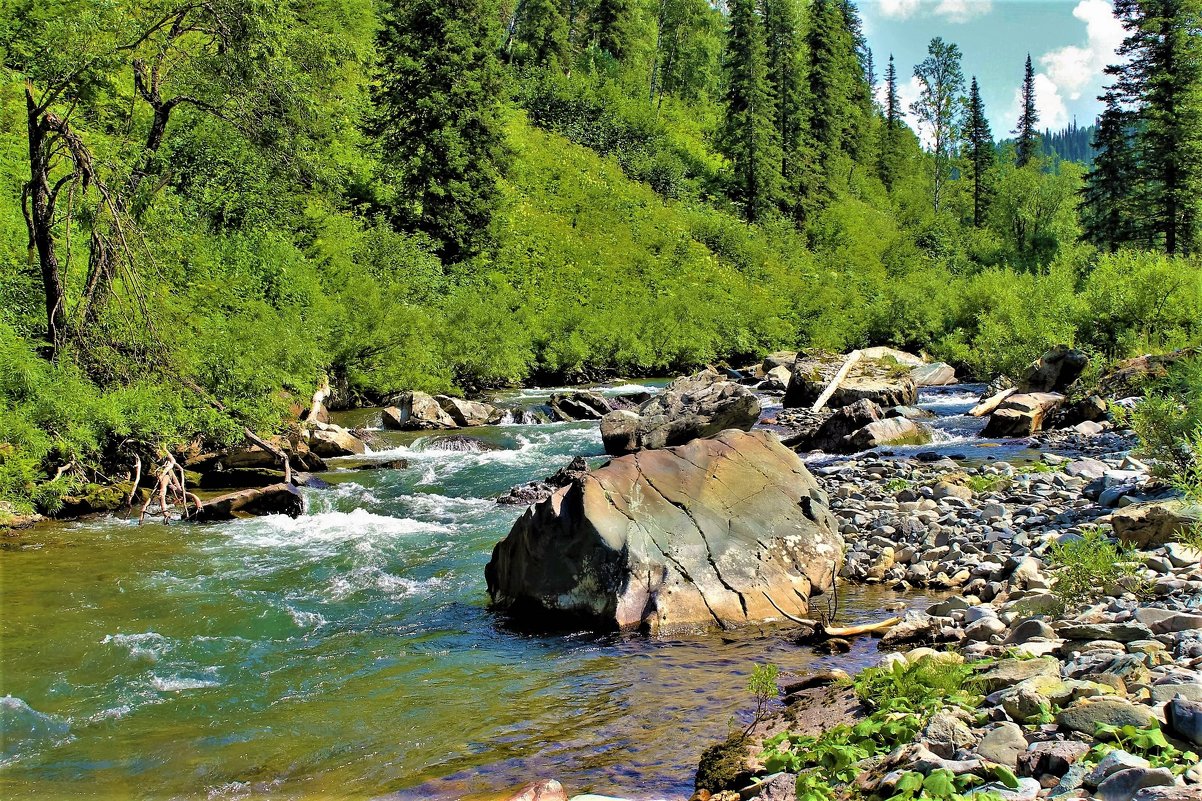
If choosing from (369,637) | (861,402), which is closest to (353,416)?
(861,402)

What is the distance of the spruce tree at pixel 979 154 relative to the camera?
6269 centimetres

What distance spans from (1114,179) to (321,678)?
46386 mm

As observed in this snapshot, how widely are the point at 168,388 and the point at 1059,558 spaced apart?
12996mm

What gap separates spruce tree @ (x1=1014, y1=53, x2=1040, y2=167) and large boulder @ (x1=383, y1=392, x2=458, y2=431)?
6285 cm

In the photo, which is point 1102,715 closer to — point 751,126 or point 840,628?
point 840,628

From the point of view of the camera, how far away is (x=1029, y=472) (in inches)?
488

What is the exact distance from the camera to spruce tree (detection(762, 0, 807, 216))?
58.9 meters

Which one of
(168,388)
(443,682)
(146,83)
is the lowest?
(443,682)

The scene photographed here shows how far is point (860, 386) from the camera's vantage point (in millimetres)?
22719

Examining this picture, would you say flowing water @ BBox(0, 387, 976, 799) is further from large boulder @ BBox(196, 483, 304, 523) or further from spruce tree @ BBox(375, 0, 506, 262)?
spruce tree @ BBox(375, 0, 506, 262)

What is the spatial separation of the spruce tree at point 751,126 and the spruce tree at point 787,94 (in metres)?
2.01

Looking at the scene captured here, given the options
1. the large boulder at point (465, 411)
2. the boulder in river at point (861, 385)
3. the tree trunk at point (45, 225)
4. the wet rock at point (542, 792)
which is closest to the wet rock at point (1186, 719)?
the wet rock at point (542, 792)

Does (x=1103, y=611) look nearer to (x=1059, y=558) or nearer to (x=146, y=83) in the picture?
(x=1059, y=558)

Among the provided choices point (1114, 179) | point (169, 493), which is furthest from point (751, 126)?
point (169, 493)
